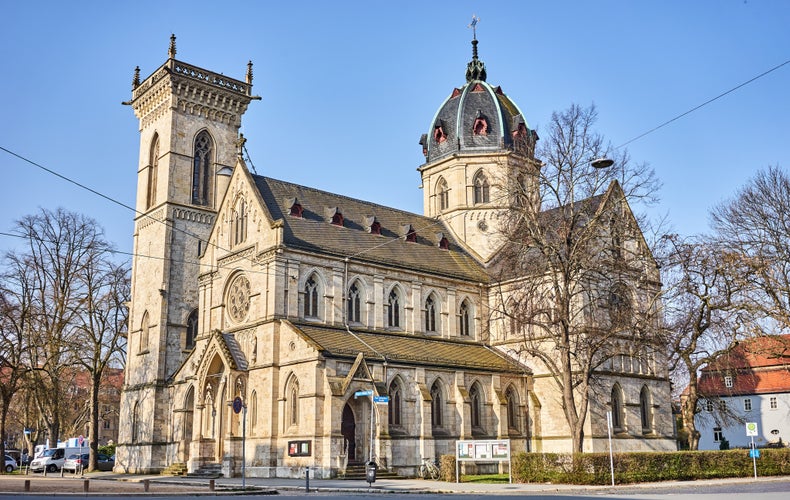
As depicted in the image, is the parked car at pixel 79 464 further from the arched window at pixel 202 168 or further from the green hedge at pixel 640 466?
the green hedge at pixel 640 466

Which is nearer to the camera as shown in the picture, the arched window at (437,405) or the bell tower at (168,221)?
the arched window at (437,405)

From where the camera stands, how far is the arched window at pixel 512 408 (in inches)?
1800

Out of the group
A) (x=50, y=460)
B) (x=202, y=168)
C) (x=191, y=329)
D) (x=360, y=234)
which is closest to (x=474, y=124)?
(x=360, y=234)

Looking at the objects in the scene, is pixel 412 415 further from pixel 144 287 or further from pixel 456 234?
pixel 144 287

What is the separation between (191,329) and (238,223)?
1008 centimetres

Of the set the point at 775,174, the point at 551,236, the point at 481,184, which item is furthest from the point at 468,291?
the point at 775,174

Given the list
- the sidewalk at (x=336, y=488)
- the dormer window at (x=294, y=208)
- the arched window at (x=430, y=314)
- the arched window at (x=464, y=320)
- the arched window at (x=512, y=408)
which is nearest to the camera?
the sidewalk at (x=336, y=488)

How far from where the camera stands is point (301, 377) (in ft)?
125

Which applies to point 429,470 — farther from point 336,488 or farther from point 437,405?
point 336,488

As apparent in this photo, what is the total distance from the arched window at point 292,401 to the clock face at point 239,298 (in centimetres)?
608

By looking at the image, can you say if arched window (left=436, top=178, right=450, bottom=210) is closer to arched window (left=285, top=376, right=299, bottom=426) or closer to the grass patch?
arched window (left=285, top=376, right=299, bottom=426)

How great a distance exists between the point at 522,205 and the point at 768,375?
4718 cm

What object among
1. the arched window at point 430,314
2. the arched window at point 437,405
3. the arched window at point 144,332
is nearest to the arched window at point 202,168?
the arched window at point 144,332

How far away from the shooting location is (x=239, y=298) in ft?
145
